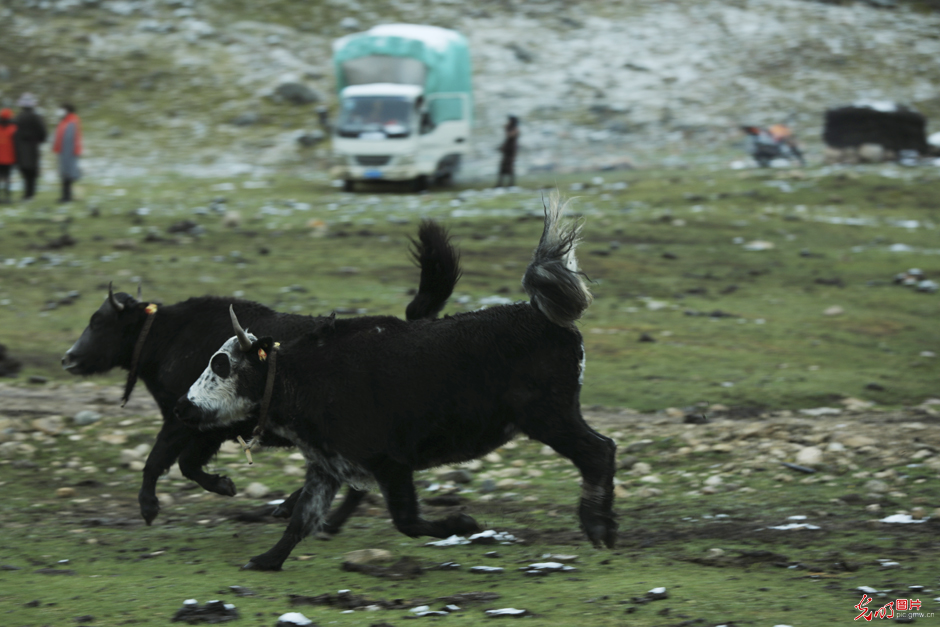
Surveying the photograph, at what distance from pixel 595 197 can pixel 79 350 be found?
13.6m

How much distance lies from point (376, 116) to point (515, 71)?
35.9 ft

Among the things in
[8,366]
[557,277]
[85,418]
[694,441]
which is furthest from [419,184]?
[557,277]

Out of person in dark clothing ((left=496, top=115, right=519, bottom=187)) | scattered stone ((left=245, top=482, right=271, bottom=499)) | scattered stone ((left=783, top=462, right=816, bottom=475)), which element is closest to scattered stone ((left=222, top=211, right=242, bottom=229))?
person in dark clothing ((left=496, top=115, right=519, bottom=187))

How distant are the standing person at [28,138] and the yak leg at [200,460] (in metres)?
14.1

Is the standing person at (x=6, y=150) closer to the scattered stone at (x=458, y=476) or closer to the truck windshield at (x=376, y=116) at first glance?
the truck windshield at (x=376, y=116)

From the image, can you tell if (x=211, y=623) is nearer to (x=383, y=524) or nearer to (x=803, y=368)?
(x=383, y=524)

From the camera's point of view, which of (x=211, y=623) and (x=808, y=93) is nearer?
(x=211, y=623)

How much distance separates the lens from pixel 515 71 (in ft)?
105

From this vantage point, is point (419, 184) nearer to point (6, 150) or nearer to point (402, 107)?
point (402, 107)

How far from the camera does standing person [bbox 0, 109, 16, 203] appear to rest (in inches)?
707

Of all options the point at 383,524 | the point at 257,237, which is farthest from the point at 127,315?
the point at 257,237

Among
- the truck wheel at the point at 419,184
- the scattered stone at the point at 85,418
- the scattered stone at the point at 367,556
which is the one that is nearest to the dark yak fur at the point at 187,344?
the scattered stone at the point at 367,556

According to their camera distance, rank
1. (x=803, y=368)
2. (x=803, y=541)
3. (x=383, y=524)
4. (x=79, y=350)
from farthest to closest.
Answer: (x=803, y=368) → (x=79, y=350) → (x=383, y=524) → (x=803, y=541)

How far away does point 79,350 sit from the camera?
21.2ft
